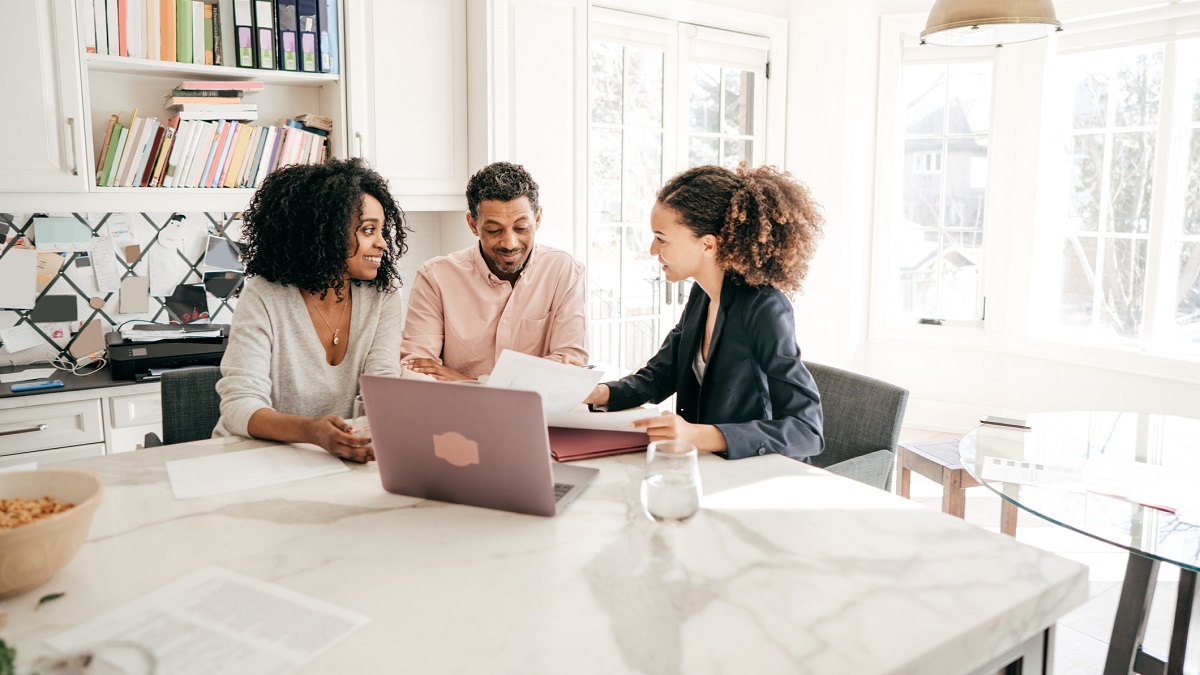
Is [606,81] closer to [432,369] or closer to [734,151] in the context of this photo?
[734,151]

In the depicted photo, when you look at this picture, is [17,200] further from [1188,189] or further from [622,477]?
[1188,189]

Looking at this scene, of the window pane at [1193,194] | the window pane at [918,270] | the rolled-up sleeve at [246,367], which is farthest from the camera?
the window pane at [918,270]

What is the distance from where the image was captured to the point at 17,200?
8.43 feet

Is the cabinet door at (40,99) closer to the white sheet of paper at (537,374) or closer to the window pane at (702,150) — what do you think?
the white sheet of paper at (537,374)

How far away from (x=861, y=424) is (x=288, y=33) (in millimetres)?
2342

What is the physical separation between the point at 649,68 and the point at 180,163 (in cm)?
220

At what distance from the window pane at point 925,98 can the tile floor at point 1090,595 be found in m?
2.08

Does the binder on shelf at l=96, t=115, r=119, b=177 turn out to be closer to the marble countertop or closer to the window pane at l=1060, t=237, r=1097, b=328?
the marble countertop

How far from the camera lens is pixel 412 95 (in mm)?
3211

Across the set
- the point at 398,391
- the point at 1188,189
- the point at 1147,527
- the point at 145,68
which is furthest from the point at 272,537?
the point at 1188,189

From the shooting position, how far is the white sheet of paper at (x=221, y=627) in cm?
86

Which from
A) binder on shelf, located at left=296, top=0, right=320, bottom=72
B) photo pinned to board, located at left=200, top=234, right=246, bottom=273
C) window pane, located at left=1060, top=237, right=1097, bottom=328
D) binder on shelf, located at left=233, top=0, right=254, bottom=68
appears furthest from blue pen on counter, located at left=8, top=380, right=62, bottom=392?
window pane, located at left=1060, top=237, right=1097, bottom=328

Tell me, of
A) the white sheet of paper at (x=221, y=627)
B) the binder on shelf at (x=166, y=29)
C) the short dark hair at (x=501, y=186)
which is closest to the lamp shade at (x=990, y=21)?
the short dark hair at (x=501, y=186)

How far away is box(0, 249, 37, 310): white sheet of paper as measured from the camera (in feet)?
9.47
